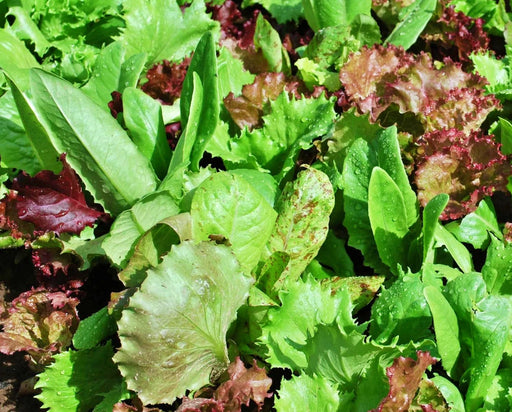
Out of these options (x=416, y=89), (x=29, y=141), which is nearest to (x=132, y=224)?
(x=29, y=141)

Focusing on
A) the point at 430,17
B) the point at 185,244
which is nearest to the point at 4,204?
the point at 185,244

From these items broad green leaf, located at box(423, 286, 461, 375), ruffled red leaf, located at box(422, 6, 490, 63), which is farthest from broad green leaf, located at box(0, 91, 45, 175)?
ruffled red leaf, located at box(422, 6, 490, 63)

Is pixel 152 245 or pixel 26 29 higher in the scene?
pixel 26 29

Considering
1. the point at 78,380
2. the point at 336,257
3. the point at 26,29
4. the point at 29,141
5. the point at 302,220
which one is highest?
the point at 26,29

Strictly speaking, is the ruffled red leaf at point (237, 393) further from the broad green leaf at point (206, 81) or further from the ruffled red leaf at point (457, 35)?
the ruffled red leaf at point (457, 35)

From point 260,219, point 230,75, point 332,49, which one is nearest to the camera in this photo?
point 260,219

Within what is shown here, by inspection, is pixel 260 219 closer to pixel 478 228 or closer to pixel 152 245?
pixel 152 245
